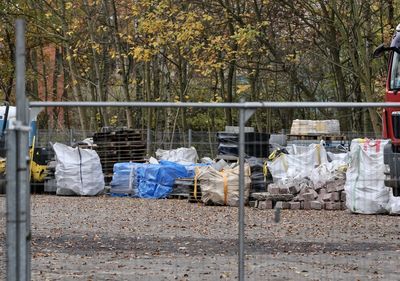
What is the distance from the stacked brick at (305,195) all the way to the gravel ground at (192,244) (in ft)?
9.23

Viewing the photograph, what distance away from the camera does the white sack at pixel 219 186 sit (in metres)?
18.7

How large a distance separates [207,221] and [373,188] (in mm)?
3406

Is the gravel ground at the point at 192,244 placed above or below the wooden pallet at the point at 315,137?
below

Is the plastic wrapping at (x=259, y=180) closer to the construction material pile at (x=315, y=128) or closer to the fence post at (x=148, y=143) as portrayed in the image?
the fence post at (x=148, y=143)

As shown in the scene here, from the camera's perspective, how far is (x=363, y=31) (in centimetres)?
3192

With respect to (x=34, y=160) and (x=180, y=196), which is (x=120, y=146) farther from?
(x=34, y=160)

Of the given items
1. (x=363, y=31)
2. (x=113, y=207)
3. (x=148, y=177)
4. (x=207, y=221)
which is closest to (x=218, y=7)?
(x=363, y=31)

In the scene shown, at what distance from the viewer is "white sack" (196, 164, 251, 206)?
18656 millimetres

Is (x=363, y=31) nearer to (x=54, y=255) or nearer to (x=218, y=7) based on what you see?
(x=218, y=7)

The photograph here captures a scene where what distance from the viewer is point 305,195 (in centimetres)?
1748

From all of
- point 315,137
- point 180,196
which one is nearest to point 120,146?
point 180,196

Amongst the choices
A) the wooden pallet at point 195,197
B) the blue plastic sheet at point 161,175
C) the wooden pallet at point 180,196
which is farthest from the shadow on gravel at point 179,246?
the wooden pallet at point 180,196

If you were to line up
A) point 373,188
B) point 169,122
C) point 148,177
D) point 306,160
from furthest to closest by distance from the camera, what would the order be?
point 169,122, point 148,177, point 306,160, point 373,188

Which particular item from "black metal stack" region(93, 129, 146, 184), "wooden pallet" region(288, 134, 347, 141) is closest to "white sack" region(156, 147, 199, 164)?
"black metal stack" region(93, 129, 146, 184)
